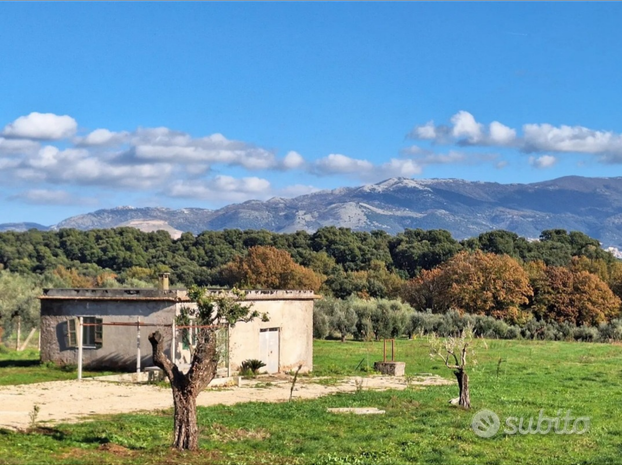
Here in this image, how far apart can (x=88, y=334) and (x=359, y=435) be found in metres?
18.9

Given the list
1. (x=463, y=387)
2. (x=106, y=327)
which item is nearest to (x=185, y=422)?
(x=463, y=387)

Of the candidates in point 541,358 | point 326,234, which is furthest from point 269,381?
point 326,234

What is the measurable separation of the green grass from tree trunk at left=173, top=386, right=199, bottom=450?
1472 centimetres

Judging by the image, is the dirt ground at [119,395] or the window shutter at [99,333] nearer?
the dirt ground at [119,395]

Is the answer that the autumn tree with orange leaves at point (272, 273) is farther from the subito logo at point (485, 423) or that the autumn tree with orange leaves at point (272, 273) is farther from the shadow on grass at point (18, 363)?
the subito logo at point (485, 423)

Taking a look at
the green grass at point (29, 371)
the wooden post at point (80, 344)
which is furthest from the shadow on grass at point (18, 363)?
the wooden post at point (80, 344)

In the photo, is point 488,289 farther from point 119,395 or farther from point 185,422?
point 185,422

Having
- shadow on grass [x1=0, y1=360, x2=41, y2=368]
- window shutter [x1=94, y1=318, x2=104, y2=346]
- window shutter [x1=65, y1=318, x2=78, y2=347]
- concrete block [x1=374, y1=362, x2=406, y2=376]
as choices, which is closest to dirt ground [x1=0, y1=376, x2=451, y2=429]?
concrete block [x1=374, y1=362, x2=406, y2=376]

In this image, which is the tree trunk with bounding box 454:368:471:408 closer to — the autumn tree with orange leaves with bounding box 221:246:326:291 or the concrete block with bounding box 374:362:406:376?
the concrete block with bounding box 374:362:406:376

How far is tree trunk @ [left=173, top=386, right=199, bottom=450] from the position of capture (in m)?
17.6

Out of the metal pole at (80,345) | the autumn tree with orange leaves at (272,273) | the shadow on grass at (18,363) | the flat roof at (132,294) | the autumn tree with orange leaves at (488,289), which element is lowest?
the shadow on grass at (18,363)

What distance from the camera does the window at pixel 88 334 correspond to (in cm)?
3600

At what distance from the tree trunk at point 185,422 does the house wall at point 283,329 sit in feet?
57.2

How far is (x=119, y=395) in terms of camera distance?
27.6 m
